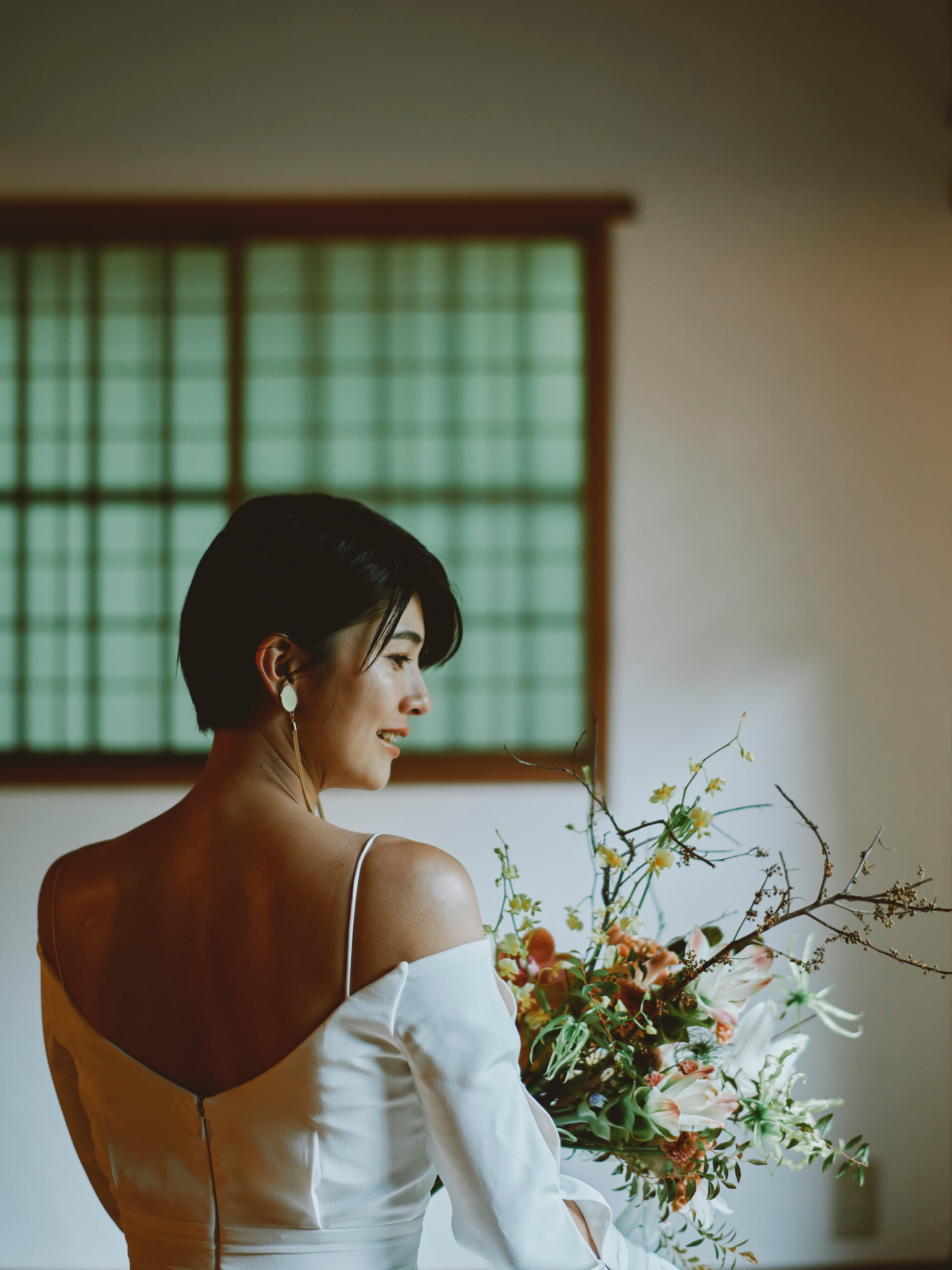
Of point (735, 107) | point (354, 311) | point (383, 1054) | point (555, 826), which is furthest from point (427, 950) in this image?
point (735, 107)

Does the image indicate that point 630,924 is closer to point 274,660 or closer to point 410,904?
point 410,904

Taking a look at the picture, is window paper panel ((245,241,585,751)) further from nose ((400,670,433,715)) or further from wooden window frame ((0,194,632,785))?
nose ((400,670,433,715))

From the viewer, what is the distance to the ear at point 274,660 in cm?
91

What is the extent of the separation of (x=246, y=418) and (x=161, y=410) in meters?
0.25

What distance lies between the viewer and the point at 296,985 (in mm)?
824

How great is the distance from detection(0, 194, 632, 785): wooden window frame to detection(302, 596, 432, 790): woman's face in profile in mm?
1439

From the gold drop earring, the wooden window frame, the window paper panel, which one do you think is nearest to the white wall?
the wooden window frame

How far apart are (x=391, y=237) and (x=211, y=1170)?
7.58 feet

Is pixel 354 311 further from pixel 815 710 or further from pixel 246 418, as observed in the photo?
pixel 815 710

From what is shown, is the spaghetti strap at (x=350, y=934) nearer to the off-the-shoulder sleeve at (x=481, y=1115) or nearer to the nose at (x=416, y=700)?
the off-the-shoulder sleeve at (x=481, y=1115)

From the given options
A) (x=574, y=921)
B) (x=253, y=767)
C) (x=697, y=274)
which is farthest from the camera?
(x=697, y=274)

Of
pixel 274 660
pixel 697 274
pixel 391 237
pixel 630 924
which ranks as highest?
pixel 391 237

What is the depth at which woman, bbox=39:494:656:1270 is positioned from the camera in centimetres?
81

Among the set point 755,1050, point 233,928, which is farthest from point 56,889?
point 755,1050
